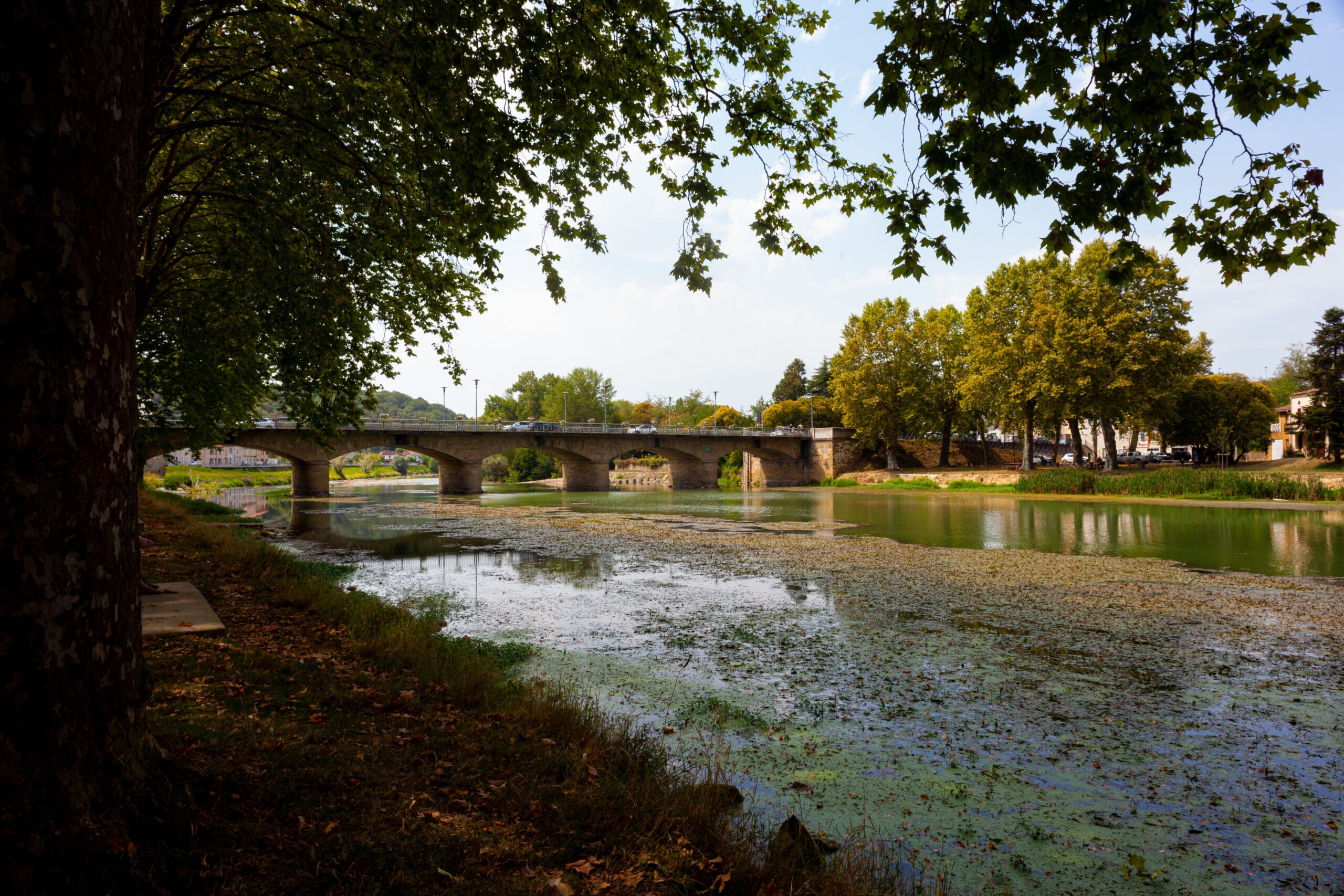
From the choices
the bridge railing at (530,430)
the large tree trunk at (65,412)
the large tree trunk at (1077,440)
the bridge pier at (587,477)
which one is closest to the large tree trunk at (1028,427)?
the large tree trunk at (1077,440)

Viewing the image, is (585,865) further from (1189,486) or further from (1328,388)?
(1328,388)

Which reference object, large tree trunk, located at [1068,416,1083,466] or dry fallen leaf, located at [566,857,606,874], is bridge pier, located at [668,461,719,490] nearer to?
large tree trunk, located at [1068,416,1083,466]

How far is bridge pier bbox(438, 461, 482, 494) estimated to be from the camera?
166ft

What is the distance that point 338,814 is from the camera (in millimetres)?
2977

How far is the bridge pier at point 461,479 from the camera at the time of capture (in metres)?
50.6

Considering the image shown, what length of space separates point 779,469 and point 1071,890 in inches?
2539

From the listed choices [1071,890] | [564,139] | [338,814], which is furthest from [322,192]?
[1071,890]

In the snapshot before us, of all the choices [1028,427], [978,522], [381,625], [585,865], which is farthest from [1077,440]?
[585,865]

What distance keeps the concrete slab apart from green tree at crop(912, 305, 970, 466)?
5629 centimetres

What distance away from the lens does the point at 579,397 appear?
98562 mm

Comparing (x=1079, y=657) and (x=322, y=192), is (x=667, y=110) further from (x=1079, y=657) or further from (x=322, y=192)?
(x=1079, y=657)

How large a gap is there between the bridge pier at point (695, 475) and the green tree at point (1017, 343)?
24.5m

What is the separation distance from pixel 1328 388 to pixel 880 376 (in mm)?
28385

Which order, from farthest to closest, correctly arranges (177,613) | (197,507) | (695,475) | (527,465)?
(527,465), (695,475), (197,507), (177,613)
